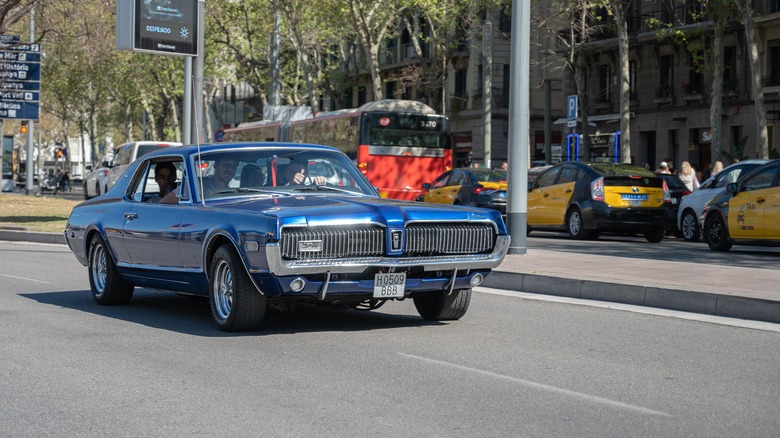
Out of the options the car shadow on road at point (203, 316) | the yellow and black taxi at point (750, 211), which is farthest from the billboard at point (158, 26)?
the car shadow on road at point (203, 316)

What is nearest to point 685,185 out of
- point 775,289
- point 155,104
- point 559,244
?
point 559,244

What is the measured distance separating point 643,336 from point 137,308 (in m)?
4.91

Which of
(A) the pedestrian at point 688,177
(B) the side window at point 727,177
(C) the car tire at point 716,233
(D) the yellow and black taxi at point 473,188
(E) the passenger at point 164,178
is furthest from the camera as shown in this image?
(A) the pedestrian at point 688,177

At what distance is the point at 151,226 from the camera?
1072cm

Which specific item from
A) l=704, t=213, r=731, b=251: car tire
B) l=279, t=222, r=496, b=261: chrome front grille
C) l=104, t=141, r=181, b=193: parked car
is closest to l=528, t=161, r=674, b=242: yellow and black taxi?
l=704, t=213, r=731, b=251: car tire

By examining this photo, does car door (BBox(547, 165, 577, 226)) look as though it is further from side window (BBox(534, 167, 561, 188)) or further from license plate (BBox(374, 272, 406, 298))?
license plate (BBox(374, 272, 406, 298))

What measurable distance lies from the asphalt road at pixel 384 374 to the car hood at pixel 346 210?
930 mm

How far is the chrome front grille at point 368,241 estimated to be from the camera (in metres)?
8.82

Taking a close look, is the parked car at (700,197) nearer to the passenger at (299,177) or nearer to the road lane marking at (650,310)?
the road lane marking at (650,310)

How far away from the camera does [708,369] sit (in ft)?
26.4

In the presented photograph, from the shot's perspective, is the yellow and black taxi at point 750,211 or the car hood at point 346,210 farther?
the yellow and black taxi at point 750,211

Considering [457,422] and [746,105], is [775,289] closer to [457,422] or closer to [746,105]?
[457,422]

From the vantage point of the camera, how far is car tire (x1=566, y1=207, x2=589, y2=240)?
77.8 feet

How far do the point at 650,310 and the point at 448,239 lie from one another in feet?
9.55
